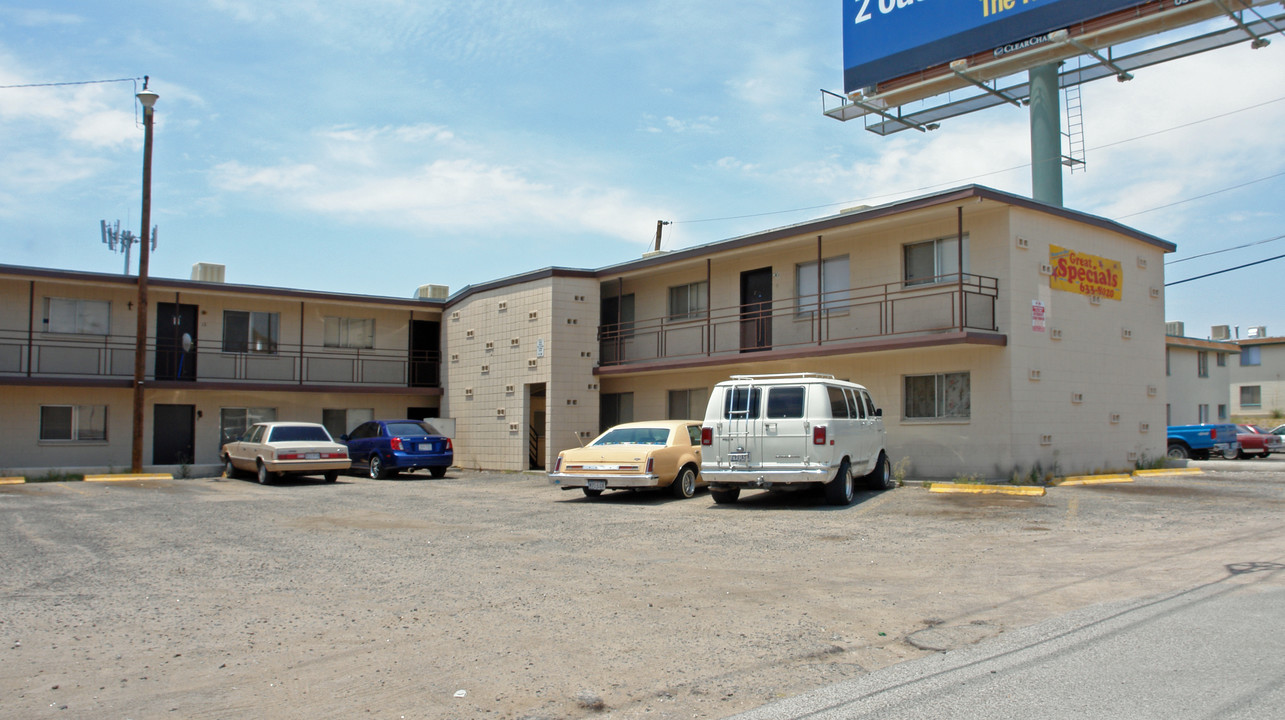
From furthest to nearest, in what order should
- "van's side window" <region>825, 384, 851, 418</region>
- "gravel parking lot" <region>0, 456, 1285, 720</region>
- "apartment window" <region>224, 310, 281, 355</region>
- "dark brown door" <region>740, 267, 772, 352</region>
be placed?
"apartment window" <region>224, 310, 281, 355</region>, "dark brown door" <region>740, 267, 772, 352</region>, "van's side window" <region>825, 384, 851, 418</region>, "gravel parking lot" <region>0, 456, 1285, 720</region>

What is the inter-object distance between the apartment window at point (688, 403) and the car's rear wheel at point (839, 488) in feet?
32.5

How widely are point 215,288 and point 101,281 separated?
3.00 m

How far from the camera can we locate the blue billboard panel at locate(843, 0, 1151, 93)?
23.7 metres

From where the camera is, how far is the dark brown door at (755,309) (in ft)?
78.6

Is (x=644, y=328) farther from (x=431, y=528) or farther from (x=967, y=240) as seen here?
(x=431, y=528)

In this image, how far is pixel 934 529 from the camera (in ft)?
40.5

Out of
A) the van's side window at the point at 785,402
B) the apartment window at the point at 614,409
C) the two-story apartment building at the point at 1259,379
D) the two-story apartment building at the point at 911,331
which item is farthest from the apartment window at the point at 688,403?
the two-story apartment building at the point at 1259,379

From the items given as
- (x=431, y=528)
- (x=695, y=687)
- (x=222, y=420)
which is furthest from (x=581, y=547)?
(x=222, y=420)

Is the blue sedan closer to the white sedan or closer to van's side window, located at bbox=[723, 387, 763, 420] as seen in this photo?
the white sedan

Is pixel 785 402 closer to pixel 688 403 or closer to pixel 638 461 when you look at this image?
pixel 638 461

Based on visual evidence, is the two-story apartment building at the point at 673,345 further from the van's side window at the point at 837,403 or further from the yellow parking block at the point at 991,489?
the van's side window at the point at 837,403

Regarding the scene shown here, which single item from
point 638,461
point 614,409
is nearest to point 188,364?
point 614,409

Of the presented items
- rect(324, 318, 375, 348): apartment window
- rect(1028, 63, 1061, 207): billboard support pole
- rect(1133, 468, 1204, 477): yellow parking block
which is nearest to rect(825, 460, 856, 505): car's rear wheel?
rect(1133, 468, 1204, 477): yellow parking block

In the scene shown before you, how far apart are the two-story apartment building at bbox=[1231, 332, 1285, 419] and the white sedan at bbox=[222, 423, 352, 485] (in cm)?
4312
